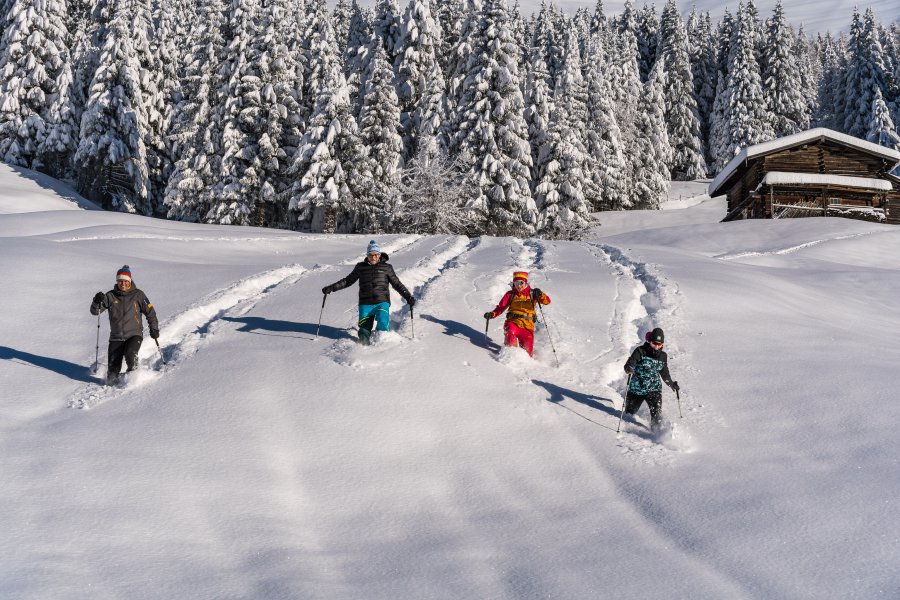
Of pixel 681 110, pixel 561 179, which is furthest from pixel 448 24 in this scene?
pixel 681 110

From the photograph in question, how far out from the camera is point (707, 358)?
10508mm

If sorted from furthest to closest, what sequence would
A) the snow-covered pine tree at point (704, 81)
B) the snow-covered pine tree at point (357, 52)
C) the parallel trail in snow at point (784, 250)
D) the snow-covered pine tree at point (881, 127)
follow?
the snow-covered pine tree at point (704, 81) < the snow-covered pine tree at point (881, 127) < the snow-covered pine tree at point (357, 52) < the parallel trail in snow at point (784, 250)

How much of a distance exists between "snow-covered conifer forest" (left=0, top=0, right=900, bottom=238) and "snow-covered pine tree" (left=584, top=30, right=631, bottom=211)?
13 centimetres

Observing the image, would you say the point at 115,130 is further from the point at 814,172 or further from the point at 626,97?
the point at 814,172

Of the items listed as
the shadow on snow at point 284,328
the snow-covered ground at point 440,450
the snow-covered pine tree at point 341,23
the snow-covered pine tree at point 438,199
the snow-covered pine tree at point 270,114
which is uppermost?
the snow-covered pine tree at point 341,23

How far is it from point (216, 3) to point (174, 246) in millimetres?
27461

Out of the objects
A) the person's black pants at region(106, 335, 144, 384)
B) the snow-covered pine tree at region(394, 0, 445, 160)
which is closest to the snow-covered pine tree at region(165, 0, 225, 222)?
the snow-covered pine tree at region(394, 0, 445, 160)

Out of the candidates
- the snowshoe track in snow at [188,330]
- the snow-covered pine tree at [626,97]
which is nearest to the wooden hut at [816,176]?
the snow-covered pine tree at [626,97]

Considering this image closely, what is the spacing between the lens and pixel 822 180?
3250cm

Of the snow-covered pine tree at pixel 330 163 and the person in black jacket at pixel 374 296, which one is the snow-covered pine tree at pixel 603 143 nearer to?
the snow-covered pine tree at pixel 330 163

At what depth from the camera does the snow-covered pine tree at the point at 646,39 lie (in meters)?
72.8

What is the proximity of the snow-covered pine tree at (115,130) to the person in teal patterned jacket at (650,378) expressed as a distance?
127 ft

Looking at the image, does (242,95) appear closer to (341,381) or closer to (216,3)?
(216,3)

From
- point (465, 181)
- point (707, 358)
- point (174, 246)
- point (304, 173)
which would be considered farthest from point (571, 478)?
point (304, 173)
